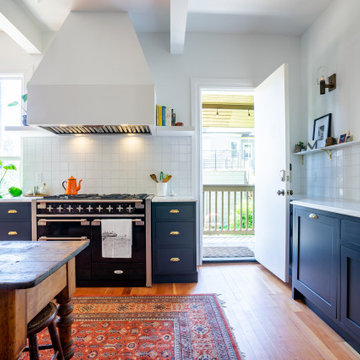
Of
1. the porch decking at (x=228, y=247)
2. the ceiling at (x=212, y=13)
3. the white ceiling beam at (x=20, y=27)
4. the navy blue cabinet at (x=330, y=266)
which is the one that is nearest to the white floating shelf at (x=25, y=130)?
the white ceiling beam at (x=20, y=27)

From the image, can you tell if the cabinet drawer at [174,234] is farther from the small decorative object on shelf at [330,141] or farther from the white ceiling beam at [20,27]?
the white ceiling beam at [20,27]

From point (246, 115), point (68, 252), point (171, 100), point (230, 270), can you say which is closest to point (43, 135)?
point (171, 100)

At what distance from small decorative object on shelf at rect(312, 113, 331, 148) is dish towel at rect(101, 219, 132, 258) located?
2207 mm

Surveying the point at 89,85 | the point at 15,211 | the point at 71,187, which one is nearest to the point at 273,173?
the point at 89,85

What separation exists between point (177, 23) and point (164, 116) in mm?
938

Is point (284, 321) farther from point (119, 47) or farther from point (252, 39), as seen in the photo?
point (252, 39)

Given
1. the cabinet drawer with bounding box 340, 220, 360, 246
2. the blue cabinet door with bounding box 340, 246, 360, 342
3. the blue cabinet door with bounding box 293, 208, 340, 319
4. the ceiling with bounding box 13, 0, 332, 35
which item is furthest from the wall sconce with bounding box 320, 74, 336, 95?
the blue cabinet door with bounding box 340, 246, 360, 342

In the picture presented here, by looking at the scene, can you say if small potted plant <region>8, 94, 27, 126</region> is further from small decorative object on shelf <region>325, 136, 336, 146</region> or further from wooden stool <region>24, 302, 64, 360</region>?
small decorative object on shelf <region>325, 136, 336, 146</region>

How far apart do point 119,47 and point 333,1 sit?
2.29 m

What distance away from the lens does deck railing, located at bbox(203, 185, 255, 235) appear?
4488 millimetres

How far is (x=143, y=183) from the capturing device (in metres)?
3.18

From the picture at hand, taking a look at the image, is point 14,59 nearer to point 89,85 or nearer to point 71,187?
point 89,85

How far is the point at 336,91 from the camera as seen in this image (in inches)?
102

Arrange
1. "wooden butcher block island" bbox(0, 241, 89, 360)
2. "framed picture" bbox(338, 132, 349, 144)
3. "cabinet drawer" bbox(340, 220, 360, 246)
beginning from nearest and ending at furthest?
"wooden butcher block island" bbox(0, 241, 89, 360) → "cabinet drawer" bbox(340, 220, 360, 246) → "framed picture" bbox(338, 132, 349, 144)
